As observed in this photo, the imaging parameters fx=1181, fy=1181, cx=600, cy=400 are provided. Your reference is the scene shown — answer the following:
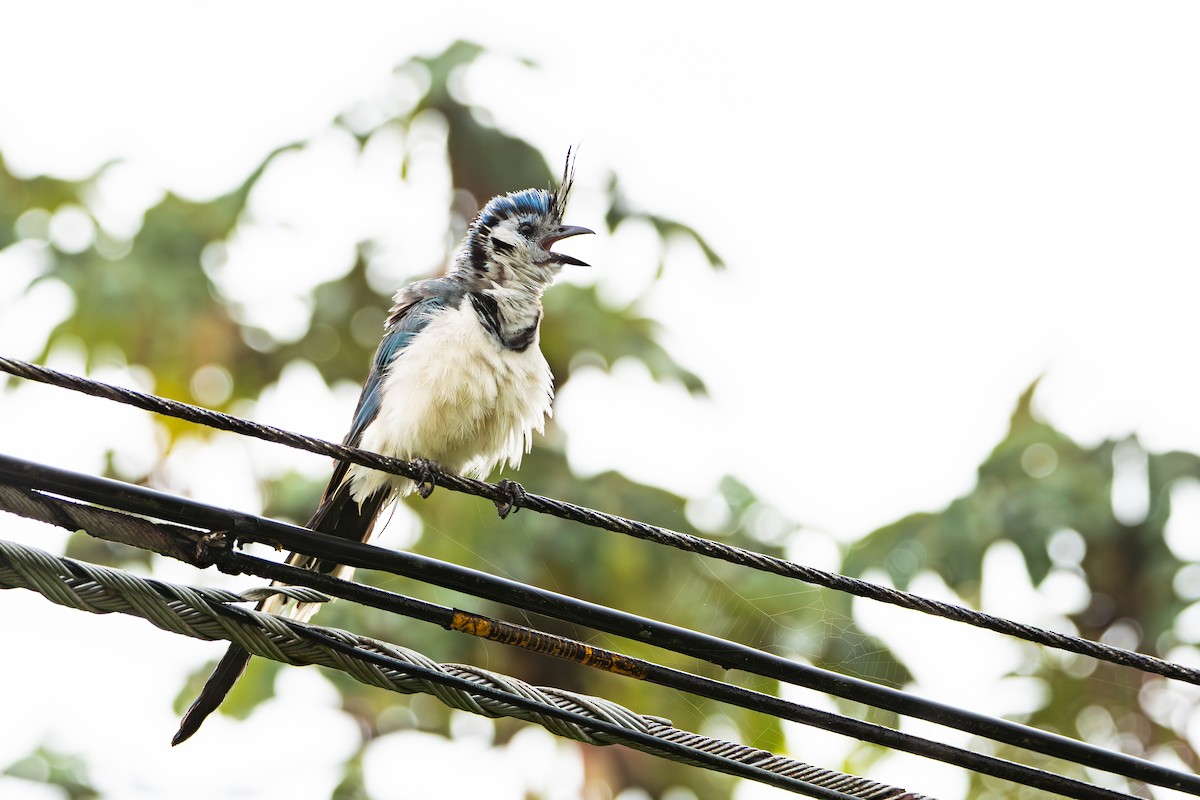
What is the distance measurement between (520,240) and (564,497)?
3.77 metres

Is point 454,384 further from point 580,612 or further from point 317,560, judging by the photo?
point 580,612

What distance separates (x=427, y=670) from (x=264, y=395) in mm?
8070

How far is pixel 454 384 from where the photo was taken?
5.15 metres

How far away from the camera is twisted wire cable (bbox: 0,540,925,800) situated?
2705 millimetres

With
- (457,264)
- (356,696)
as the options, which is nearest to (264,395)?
(356,696)

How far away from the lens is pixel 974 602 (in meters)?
9.71

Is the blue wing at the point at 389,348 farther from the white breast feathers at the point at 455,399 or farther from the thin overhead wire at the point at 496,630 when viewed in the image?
the thin overhead wire at the point at 496,630

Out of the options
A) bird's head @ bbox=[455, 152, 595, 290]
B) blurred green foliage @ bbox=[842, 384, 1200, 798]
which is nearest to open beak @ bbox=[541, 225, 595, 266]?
bird's head @ bbox=[455, 152, 595, 290]

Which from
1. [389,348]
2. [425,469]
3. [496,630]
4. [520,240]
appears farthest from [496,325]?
[496,630]

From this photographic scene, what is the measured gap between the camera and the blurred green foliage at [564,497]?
29.1 feet

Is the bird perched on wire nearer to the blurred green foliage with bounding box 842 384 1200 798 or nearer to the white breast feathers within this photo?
the white breast feathers

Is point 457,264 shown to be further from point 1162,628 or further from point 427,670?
point 1162,628

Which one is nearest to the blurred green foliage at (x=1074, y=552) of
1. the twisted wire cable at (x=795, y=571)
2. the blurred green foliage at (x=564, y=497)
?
the blurred green foliage at (x=564, y=497)

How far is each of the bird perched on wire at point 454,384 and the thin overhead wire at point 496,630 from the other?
5.76ft
